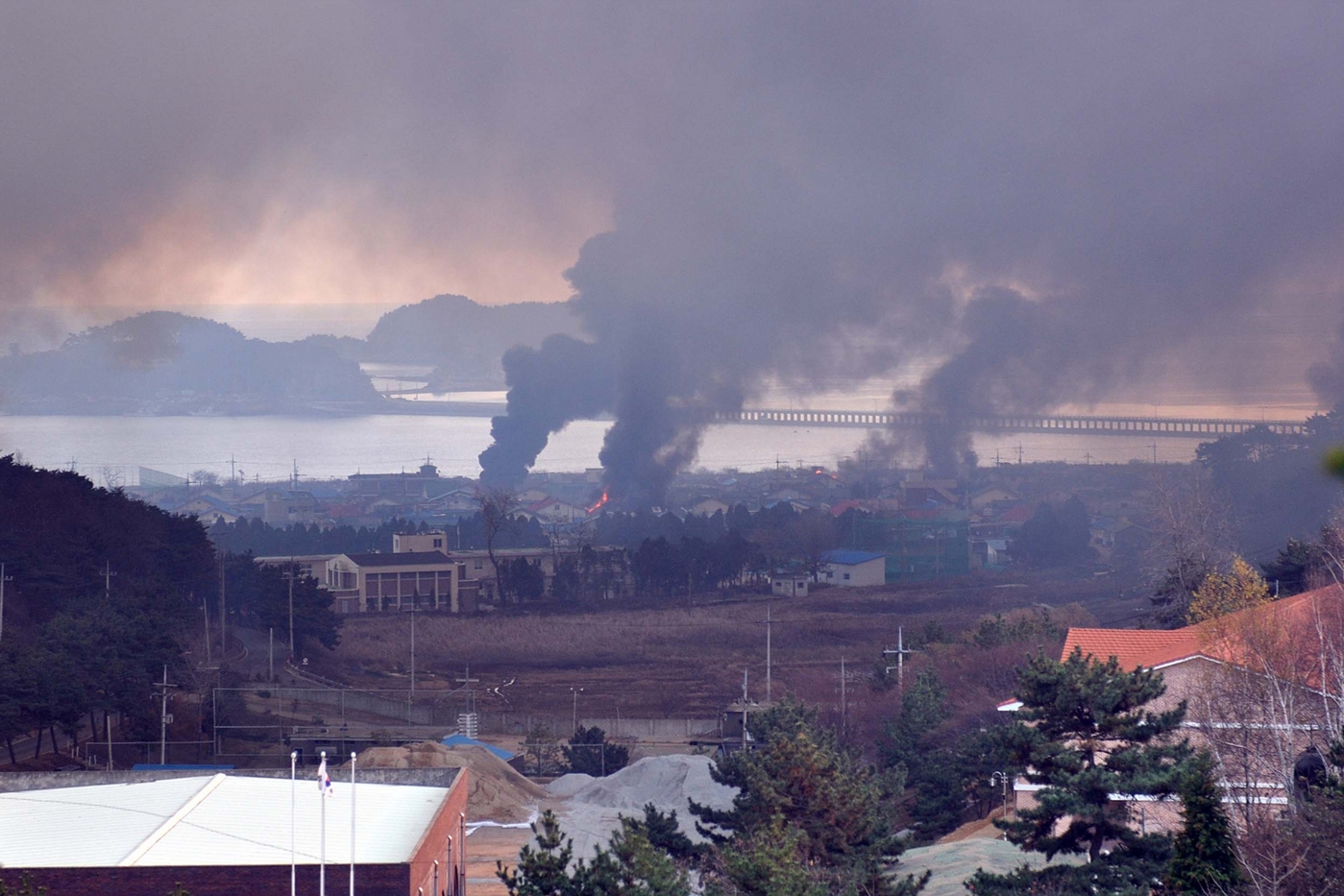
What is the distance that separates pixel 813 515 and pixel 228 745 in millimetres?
25255

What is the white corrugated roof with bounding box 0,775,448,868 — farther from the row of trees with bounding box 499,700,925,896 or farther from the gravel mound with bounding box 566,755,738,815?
the gravel mound with bounding box 566,755,738,815

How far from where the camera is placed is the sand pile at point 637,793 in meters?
12.5

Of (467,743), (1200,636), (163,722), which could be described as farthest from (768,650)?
(1200,636)

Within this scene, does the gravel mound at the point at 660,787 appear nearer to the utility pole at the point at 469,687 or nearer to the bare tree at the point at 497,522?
the utility pole at the point at 469,687

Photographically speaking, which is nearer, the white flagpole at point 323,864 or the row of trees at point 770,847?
the white flagpole at point 323,864

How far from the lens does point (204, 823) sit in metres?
7.55

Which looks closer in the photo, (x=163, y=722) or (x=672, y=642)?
(x=163, y=722)

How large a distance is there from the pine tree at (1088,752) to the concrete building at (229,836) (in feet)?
10.6

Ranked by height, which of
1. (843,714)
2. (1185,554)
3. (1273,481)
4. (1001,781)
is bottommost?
(1001,781)

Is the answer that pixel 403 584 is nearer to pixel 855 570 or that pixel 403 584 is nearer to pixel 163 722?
pixel 855 570

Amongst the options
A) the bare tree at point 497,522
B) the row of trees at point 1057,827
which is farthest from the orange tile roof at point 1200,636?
the bare tree at point 497,522

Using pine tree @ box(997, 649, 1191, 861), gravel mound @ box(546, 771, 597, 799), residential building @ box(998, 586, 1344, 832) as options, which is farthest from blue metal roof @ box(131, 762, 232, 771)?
pine tree @ box(997, 649, 1191, 861)

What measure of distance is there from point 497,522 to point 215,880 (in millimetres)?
30036

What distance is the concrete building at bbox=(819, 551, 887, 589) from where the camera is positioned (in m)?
32.3
